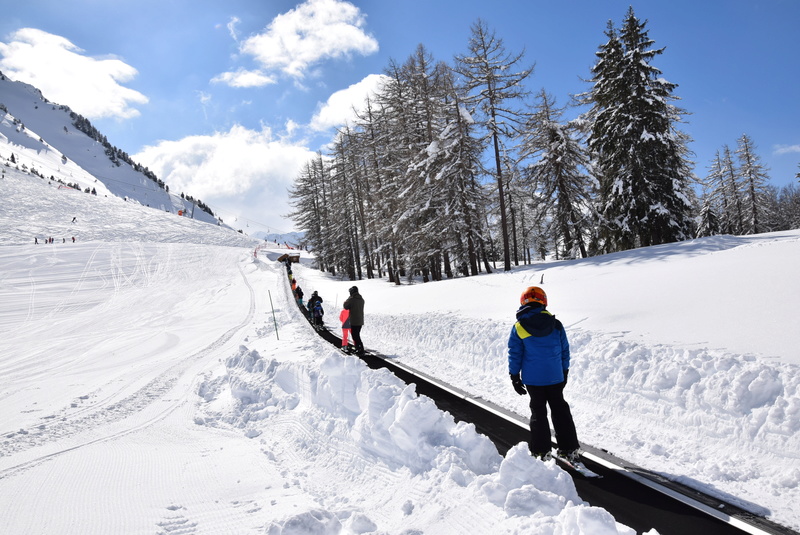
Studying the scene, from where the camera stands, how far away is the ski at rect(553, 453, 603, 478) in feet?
13.9

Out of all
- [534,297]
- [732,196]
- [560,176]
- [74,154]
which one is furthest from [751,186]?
[74,154]

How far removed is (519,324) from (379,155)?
26.0m

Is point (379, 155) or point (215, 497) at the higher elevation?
point (379, 155)

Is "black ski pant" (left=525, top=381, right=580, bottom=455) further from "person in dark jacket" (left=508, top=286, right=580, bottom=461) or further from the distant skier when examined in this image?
the distant skier

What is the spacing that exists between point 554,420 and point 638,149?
19256 millimetres

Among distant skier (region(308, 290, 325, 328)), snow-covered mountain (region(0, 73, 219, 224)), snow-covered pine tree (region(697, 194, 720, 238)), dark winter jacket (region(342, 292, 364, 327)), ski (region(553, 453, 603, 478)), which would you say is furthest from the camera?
snow-covered mountain (region(0, 73, 219, 224))

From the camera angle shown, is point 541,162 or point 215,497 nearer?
point 215,497

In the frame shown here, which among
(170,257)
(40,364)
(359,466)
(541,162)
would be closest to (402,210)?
(541,162)

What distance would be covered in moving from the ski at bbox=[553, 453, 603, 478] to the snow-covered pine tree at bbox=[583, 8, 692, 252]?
18648 millimetres

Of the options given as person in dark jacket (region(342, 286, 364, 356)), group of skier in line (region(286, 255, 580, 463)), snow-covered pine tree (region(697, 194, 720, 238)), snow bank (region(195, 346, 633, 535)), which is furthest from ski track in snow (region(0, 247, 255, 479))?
A: snow-covered pine tree (region(697, 194, 720, 238))

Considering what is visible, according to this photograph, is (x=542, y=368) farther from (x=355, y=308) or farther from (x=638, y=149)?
(x=638, y=149)

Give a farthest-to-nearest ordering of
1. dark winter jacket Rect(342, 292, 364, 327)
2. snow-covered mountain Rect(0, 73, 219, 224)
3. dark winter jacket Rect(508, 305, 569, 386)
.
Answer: snow-covered mountain Rect(0, 73, 219, 224)
dark winter jacket Rect(342, 292, 364, 327)
dark winter jacket Rect(508, 305, 569, 386)

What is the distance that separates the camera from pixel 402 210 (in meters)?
24.9

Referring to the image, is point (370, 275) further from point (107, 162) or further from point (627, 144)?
point (107, 162)
